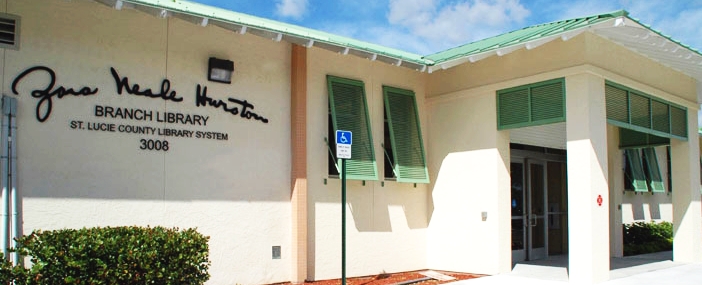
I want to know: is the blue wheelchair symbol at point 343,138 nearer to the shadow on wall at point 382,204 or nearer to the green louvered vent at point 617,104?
the shadow on wall at point 382,204

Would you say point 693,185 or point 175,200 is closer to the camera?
point 175,200

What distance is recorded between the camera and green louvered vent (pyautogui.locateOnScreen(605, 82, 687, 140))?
11.2 m

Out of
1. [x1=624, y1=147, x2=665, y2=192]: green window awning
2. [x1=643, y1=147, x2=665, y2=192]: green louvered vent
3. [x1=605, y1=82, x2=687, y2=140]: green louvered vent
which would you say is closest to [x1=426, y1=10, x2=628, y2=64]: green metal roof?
[x1=605, y1=82, x2=687, y2=140]: green louvered vent

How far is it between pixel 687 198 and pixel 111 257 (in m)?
12.5

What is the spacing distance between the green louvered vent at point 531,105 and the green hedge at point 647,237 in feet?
21.5

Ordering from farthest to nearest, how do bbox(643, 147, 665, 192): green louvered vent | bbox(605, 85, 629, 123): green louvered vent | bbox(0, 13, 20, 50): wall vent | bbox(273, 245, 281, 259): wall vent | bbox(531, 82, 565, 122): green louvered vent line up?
bbox(643, 147, 665, 192): green louvered vent
bbox(605, 85, 629, 123): green louvered vent
bbox(531, 82, 565, 122): green louvered vent
bbox(273, 245, 281, 259): wall vent
bbox(0, 13, 20, 50): wall vent

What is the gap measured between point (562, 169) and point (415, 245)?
5.37 m

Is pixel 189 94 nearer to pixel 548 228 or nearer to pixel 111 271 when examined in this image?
pixel 111 271

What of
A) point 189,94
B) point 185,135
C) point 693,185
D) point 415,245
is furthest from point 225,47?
point 693,185

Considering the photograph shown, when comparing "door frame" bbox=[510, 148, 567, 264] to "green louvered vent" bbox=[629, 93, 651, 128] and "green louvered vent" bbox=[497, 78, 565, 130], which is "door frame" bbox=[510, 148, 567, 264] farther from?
"green louvered vent" bbox=[629, 93, 651, 128]

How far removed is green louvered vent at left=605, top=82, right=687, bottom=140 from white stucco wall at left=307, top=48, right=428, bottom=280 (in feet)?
12.3

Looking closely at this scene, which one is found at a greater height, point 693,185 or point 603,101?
point 603,101

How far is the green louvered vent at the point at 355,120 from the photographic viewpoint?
1096 centimetres

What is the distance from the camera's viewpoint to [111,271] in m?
6.61
